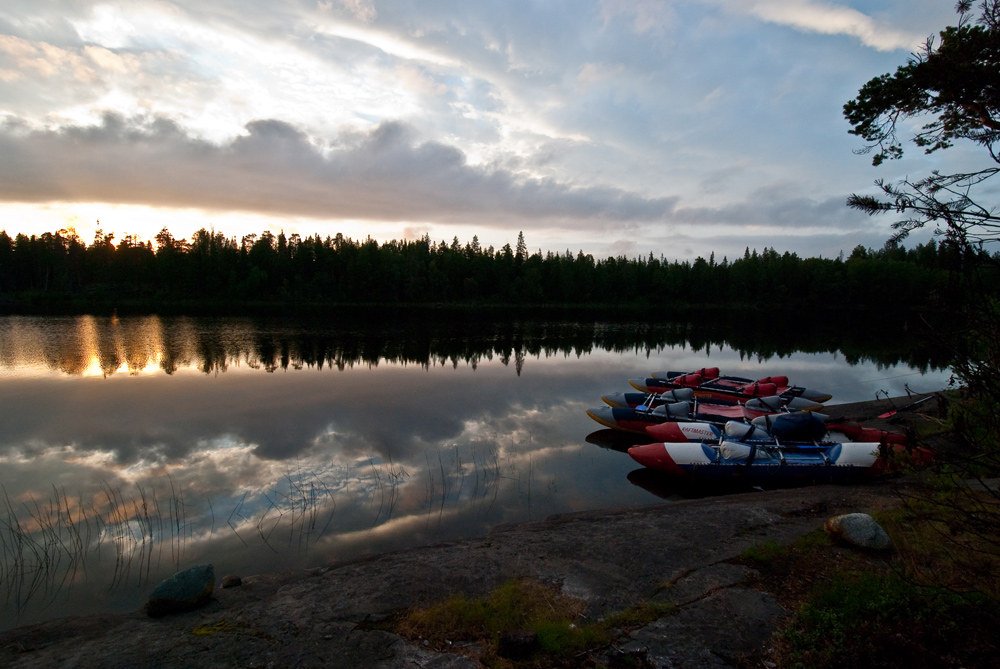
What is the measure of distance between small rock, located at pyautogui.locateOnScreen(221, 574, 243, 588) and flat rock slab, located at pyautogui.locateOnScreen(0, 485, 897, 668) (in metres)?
0.24

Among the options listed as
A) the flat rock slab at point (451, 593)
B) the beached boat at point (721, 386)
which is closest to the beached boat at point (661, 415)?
the beached boat at point (721, 386)

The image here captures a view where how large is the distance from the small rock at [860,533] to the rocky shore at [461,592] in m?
1.04

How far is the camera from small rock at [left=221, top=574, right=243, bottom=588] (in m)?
8.82

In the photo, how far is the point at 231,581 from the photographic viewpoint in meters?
8.88

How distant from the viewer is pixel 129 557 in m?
10.0

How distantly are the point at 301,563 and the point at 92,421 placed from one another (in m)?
15.4

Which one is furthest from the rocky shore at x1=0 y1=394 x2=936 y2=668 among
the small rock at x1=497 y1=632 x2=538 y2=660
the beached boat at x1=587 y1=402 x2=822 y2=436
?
the beached boat at x1=587 y1=402 x2=822 y2=436

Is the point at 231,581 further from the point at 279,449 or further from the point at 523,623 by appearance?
the point at 279,449

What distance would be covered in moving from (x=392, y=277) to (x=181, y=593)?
332 feet

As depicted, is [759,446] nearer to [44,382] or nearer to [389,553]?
[389,553]

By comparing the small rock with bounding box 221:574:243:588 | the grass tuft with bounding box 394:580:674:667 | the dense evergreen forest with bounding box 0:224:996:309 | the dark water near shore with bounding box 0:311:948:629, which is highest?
the dense evergreen forest with bounding box 0:224:996:309

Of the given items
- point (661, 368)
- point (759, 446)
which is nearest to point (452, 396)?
point (759, 446)

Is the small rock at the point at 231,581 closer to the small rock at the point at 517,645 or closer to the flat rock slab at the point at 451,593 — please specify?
the flat rock slab at the point at 451,593

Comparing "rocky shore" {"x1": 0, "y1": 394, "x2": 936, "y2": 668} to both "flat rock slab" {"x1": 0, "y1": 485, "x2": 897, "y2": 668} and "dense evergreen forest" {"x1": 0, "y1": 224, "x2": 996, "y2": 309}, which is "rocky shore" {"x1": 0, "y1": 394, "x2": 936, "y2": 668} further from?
"dense evergreen forest" {"x1": 0, "y1": 224, "x2": 996, "y2": 309}
